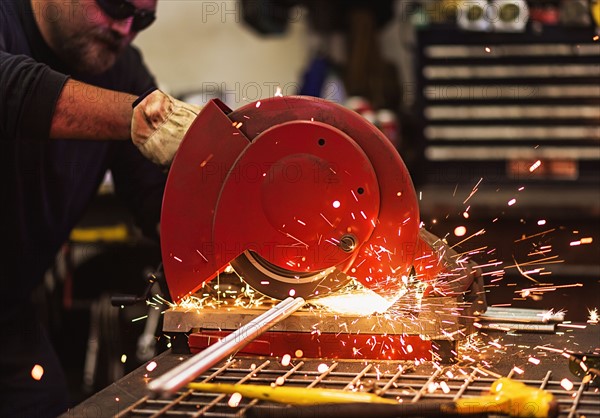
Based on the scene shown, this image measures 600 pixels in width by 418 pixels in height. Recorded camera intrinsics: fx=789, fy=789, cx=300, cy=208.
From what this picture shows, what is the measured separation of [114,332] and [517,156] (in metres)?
2.71

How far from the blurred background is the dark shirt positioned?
4.48ft

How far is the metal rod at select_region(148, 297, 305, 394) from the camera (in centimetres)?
109

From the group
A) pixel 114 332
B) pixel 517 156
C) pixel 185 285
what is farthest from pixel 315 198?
pixel 114 332

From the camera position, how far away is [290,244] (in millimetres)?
1643

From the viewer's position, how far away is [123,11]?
7.42 feet

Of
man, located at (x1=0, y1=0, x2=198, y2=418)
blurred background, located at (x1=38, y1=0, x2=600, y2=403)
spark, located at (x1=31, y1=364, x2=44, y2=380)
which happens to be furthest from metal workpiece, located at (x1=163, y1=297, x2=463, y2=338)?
blurred background, located at (x1=38, y1=0, x2=600, y2=403)

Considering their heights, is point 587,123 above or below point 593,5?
below

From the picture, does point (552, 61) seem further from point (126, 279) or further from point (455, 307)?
point (455, 307)

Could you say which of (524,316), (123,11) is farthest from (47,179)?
(524,316)

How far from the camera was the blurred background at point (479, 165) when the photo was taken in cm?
401

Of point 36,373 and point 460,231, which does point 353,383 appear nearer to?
point 36,373

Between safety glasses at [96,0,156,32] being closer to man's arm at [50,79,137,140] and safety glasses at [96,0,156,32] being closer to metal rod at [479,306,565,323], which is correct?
man's arm at [50,79,137,140]

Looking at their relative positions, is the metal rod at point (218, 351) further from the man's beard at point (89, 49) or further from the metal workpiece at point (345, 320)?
the man's beard at point (89, 49)

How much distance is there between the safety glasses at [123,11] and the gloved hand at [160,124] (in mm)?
604
